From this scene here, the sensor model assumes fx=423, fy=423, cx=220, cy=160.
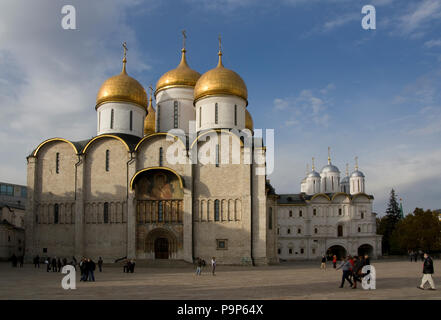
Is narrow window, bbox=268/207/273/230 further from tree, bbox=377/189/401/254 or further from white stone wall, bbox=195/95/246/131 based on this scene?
tree, bbox=377/189/401/254

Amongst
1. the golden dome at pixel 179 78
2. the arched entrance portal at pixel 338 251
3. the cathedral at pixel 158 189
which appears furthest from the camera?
the arched entrance portal at pixel 338 251

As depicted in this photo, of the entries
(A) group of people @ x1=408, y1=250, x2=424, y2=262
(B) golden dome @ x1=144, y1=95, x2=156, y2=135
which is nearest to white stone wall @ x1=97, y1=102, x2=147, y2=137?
(B) golden dome @ x1=144, y1=95, x2=156, y2=135

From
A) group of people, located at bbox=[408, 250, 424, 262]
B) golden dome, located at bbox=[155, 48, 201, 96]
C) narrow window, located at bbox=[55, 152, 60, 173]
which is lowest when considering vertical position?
group of people, located at bbox=[408, 250, 424, 262]

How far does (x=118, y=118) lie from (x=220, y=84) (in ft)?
28.1

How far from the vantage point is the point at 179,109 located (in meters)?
35.4

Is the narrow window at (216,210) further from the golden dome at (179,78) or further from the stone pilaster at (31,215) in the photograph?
the stone pilaster at (31,215)

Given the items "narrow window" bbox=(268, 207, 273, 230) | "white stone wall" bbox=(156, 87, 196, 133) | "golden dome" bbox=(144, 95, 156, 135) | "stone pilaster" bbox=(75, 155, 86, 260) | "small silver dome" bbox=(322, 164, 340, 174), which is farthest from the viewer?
"small silver dome" bbox=(322, 164, 340, 174)

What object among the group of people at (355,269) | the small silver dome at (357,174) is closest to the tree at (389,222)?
the small silver dome at (357,174)

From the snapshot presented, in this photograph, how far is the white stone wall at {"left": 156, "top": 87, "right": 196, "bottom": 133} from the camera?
3525cm

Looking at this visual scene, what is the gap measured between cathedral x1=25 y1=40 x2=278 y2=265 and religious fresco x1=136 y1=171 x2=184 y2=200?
7 centimetres

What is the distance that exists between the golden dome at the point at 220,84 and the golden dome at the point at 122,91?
15.5 ft

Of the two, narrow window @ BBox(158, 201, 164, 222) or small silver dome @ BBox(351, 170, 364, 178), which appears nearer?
narrow window @ BBox(158, 201, 164, 222)

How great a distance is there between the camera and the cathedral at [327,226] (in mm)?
52384
